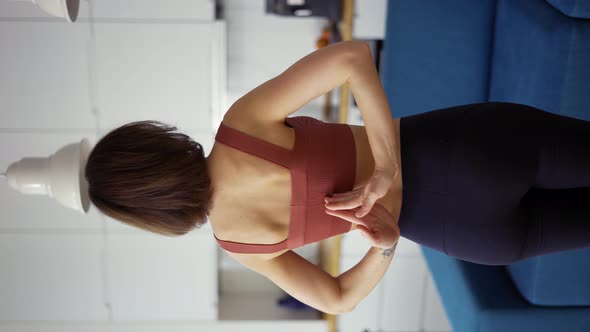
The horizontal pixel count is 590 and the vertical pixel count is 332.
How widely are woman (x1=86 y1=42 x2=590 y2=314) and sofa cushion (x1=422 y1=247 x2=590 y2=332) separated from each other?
2.53 feet

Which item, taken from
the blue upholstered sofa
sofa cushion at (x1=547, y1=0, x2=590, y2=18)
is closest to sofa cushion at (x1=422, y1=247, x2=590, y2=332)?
the blue upholstered sofa

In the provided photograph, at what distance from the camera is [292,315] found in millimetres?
4043

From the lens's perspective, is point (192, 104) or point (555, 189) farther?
point (192, 104)

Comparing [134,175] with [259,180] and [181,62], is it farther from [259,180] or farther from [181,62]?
[181,62]

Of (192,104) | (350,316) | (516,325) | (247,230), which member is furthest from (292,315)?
(247,230)

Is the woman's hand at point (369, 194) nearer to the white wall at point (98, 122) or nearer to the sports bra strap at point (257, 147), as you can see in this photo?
the sports bra strap at point (257, 147)

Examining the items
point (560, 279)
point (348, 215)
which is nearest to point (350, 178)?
point (348, 215)

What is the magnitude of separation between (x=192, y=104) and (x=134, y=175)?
6.60ft

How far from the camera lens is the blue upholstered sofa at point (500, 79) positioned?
2.09m

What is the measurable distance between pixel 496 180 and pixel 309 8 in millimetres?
2240

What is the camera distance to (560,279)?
2.24m

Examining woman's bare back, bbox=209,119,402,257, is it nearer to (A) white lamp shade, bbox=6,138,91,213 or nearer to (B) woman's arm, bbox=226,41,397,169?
(B) woman's arm, bbox=226,41,397,169

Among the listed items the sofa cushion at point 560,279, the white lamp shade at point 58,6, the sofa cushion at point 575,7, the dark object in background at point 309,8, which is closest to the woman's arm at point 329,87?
the white lamp shade at point 58,6

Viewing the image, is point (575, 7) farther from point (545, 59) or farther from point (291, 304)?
point (291, 304)
